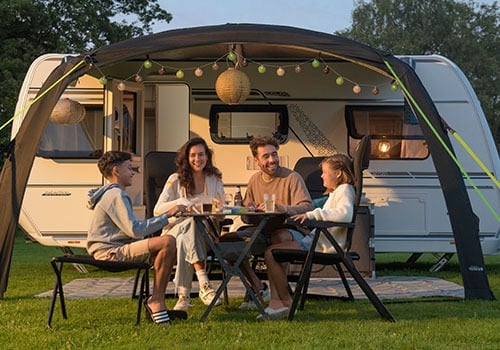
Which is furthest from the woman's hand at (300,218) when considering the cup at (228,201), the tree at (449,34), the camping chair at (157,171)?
the tree at (449,34)

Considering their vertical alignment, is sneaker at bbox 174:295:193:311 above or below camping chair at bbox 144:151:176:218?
below

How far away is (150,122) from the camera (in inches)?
375

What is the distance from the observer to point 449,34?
1275 inches

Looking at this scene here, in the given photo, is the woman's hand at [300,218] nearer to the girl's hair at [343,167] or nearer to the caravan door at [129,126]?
the girl's hair at [343,167]

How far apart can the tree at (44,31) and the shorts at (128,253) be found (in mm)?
12841

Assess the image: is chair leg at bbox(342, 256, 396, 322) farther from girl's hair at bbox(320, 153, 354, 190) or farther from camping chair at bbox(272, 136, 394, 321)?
girl's hair at bbox(320, 153, 354, 190)

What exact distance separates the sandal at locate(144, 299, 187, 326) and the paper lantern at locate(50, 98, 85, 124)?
142 inches

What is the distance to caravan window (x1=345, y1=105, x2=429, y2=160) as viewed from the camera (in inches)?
339

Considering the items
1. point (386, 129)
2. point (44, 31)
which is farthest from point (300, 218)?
point (44, 31)

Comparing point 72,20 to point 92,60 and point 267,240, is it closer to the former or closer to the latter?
point 92,60

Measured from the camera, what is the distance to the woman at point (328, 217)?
17.3 ft

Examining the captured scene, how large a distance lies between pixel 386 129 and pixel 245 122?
1501mm

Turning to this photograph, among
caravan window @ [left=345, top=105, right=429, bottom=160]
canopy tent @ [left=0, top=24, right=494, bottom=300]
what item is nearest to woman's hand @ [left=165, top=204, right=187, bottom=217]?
canopy tent @ [left=0, top=24, right=494, bottom=300]

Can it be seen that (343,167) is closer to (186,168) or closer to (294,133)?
(186,168)
